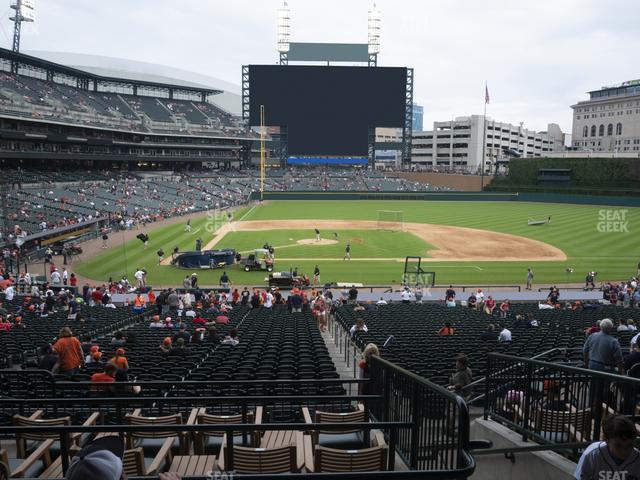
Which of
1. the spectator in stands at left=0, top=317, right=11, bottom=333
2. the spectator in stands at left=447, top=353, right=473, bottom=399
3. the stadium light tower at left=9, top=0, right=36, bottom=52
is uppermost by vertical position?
Result: the stadium light tower at left=9, top=0, right=36, bottom=52

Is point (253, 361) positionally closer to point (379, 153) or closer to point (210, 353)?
point (210, 353)

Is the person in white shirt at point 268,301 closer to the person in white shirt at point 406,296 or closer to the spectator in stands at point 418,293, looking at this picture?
the person in white shirt at point 406,296

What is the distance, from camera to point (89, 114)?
77.9 m

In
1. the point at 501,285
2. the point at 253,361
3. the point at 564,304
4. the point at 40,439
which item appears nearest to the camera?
the point at 40,439

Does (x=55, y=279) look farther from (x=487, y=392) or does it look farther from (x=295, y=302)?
(x=487, y=392)

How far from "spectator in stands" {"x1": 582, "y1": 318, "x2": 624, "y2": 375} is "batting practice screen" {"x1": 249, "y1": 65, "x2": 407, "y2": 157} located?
4299 inches

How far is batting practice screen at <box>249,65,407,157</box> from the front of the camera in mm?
112188

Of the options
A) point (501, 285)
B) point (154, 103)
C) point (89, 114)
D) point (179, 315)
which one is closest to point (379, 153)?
point (154, 103)

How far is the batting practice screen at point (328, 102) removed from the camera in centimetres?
11219

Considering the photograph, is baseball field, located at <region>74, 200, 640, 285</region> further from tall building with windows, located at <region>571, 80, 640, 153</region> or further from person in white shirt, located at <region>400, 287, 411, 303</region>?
tall building with windows, located at <region>571, 80, 640, 153</region>

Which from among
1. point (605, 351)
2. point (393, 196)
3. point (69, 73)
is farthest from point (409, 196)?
point (605, 351)

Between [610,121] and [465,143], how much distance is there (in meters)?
39.0

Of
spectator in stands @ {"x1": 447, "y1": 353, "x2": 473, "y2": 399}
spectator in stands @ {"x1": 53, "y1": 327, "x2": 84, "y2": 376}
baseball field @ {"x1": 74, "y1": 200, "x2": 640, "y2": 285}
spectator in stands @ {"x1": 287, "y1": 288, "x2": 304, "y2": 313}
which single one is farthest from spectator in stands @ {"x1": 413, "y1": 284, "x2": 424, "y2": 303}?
spectator in stands @ {"x1": 53, "y1": 327, "x2": 84, "y2": 376}

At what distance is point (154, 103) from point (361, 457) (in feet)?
363
